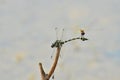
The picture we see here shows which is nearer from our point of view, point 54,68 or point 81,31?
point 81,31

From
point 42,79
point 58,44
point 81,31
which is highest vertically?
point 81,31

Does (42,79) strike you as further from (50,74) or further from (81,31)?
(81,31)

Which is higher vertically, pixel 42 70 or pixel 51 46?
pixel 51 46

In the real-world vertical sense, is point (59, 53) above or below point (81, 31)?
below

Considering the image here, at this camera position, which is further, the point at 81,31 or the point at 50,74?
the point at 50,74

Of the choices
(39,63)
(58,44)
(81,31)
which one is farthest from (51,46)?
(81,31)

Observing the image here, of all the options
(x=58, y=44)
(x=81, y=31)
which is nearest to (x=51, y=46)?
(x=58, y=44)

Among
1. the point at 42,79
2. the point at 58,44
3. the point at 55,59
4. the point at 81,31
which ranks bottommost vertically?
the point at 42,79

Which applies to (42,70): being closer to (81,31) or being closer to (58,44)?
(58,44)
